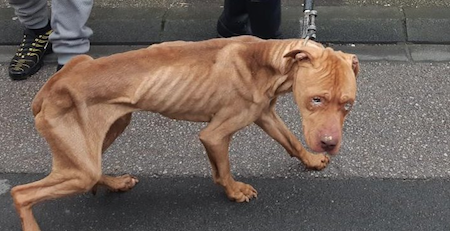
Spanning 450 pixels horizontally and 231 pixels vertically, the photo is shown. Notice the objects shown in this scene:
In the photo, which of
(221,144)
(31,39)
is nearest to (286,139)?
(221,144)

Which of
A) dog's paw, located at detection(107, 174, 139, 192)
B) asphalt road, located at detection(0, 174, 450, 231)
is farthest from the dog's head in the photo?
dog's paw, located at detection(107, 174, 139, 192)

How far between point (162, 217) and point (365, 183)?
1037mm

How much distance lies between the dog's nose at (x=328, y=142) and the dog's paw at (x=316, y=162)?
783mm

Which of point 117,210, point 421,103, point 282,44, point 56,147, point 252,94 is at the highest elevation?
point 282,44

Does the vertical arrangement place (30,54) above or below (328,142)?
below

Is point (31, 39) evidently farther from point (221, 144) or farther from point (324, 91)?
point (324, 91)

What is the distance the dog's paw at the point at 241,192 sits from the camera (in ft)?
9.22

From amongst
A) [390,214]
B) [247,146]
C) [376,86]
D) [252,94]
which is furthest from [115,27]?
[390,214]

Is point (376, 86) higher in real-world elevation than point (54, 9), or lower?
lower

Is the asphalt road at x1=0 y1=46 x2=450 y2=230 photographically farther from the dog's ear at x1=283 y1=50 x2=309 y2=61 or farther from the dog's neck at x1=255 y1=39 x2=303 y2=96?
the dog's ear at x1=283 y1=50 x2=309 y2=61

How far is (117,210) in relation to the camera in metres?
2.88

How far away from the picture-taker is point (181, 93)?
242 centimetres

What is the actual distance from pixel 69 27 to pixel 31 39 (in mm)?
611

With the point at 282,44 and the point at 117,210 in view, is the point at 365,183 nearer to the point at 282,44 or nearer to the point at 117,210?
the point at 282,44
